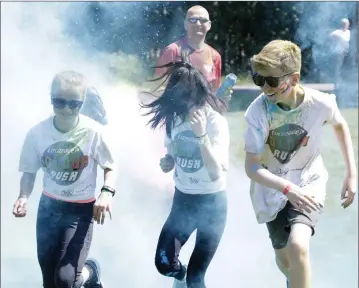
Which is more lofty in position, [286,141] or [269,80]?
[269,80]

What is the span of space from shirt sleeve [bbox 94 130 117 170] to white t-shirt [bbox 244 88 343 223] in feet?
2.39

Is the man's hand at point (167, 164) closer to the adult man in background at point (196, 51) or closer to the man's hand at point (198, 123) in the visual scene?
the man's hand at point (198, 123)

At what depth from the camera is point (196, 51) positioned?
6156 mm

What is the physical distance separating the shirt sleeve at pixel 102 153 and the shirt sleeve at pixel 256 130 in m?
0.72

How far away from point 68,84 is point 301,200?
4.49 feet

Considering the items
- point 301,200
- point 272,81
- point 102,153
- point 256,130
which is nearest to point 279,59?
point 272,81

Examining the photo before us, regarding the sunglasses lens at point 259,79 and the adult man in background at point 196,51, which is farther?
the adult man in background at point 196,51

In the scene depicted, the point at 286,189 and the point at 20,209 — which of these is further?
the point at 20,209

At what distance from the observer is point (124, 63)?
6.46 meters

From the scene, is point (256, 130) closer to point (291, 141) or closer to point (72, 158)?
point (291, 141)

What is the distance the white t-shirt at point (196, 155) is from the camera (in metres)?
5.51

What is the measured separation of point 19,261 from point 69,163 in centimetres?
143

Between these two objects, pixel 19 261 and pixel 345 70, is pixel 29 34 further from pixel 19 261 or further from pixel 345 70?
pixel 345 70

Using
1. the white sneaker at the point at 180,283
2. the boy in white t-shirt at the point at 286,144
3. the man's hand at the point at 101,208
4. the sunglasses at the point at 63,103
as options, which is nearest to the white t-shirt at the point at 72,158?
the sunglasses at the point at 63,103
